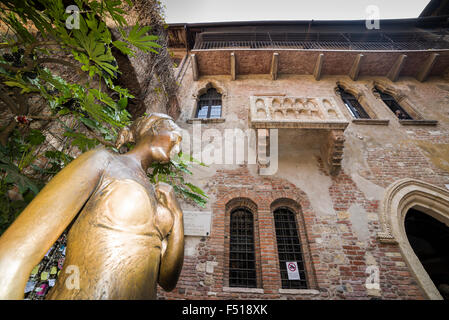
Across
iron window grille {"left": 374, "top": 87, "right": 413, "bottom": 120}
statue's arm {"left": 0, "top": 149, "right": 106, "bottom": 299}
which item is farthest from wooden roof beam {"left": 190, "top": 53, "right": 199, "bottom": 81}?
iron window grille {"left": 374, "top": 87, "right": 413, "bottom": 120}

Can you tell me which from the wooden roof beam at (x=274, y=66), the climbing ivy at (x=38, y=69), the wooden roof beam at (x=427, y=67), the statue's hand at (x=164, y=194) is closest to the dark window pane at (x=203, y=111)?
the wooden roof beam at (x=274, y=66)

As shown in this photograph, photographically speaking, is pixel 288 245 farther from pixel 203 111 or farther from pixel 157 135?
pixel 203 111

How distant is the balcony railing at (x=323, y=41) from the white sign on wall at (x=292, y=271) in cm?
880

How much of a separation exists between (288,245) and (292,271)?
1.70 ft

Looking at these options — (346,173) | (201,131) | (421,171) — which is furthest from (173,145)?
Answer: (421,171)

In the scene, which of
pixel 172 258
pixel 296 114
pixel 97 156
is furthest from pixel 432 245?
pixel 97 156

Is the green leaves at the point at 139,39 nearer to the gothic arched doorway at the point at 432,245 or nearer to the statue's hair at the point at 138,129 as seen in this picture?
the statue's hair at the point at 138,129

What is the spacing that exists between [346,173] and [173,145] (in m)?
5.02

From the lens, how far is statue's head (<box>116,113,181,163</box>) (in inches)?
61.1

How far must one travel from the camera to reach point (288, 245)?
4.11m

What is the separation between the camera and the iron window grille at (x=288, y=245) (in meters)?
3.68

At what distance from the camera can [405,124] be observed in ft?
19.7
